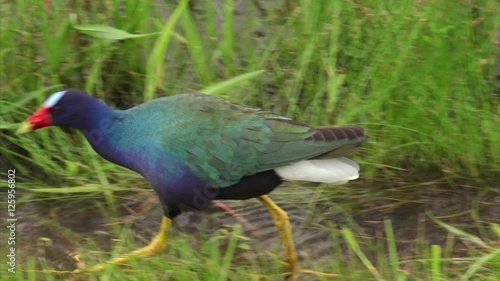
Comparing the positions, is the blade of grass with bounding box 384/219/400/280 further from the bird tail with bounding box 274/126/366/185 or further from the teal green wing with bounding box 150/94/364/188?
the teal green wing with bounding box 150/94/364/188

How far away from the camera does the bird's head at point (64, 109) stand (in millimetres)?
2979

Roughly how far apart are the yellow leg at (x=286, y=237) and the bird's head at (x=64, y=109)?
1.95ft

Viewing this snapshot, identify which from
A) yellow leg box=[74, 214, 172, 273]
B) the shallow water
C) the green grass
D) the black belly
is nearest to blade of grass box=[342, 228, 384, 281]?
the green grass

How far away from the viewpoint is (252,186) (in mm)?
2941

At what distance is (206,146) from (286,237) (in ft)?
1.41

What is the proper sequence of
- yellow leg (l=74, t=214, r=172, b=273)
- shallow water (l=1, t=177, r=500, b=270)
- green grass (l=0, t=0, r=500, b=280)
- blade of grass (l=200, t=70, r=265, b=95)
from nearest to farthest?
yellow leg (l=74, t=214, r=172, b=273)
shallow water (l=1, t=177, r=500, b=270)
green grass (l=0, t=0, r=500, b=280)
blade of grass (l=200, t=70, r=265, b=95)

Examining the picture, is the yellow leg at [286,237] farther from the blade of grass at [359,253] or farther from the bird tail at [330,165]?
the bird tail at [330,165]

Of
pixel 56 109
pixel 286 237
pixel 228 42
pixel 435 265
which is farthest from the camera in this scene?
pixel 228 42

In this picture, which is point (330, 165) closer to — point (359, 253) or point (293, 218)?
point (359, 253)

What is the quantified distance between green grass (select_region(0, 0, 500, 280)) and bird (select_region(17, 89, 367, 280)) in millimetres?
263

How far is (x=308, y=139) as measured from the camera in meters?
2.91

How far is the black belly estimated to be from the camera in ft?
9.62

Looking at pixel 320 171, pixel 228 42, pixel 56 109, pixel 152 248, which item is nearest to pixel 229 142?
pixel 320 171

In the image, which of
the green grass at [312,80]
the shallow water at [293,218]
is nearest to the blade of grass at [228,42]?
the green grass at [312,80]
